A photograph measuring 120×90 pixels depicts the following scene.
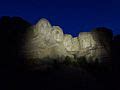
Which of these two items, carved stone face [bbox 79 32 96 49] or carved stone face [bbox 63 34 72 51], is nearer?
carved stone face [bbox 63 34 72 51]

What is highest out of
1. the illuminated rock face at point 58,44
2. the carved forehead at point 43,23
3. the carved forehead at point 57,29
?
the carved forehead at point 43,23

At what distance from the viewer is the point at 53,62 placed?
26.9 m

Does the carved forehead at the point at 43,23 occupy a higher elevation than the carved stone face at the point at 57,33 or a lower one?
higher

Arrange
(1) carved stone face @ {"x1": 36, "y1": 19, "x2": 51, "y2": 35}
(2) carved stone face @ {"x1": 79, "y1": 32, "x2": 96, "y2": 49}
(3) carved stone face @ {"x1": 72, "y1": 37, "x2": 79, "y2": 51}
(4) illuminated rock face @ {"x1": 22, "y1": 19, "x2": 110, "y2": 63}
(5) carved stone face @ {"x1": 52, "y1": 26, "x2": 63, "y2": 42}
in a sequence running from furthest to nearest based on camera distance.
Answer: (3) carved stone face @ {"x1": 72, "y1": 37, "x2": 79, "y2": 51}
(2) carved stone face @ {"x1": 79, "y1": 32, "x2": 96, "y2": 49}
(5) carved stone face @ {"x1": 52, "y1": 26, "x2": 63, "y2": 42}
(1) carved stone face @ {"x1": 36, "y1": 19, "x2": 51, "y2": 35}
(4) illuminated rock face @ {"x1": 22, "y1": 19, "x2": 110, "y2": 63}

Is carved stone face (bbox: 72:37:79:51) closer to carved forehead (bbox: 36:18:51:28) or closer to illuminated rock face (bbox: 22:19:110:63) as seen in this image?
illuminated rock face (bbox: 22:19:110:63)

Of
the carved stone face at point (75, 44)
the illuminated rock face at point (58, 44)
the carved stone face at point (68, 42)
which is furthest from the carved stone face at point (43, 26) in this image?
the carved stone face at point (75, 44)

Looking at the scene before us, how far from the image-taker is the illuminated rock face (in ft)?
88.2

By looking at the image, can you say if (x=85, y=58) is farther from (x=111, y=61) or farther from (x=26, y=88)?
(x=26, y=88)

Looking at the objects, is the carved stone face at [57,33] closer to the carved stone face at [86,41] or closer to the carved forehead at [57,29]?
the carved forehead at [57,29]

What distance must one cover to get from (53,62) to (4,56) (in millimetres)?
2764

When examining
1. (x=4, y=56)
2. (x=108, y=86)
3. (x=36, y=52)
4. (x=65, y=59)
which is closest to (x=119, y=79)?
(x=108, y=86)

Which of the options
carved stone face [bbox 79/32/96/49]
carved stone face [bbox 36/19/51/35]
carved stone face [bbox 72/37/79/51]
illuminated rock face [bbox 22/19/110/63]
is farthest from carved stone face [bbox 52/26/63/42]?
carved stone face [bbox 79/32/96/49]

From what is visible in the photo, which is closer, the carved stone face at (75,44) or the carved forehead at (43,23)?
the carved forehead at (43,23)

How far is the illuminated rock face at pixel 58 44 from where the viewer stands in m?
26.9
